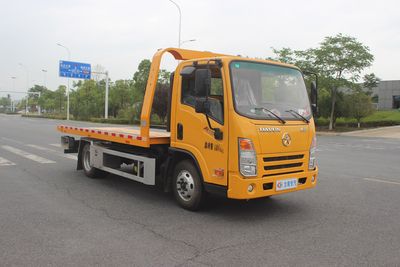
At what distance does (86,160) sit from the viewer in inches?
349

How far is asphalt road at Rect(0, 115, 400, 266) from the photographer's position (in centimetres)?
408

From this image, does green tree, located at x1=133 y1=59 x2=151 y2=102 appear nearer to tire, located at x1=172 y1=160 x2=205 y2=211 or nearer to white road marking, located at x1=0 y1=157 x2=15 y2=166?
white road marking, located at x1=0 y1=157 x2=15 y2=166

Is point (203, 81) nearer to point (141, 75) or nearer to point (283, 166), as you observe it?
point (283, 166)

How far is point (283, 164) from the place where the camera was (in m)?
5.54

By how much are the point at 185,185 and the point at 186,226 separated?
0.92 m

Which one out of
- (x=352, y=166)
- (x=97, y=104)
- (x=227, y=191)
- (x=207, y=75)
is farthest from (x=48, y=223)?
(x=97, y=104)

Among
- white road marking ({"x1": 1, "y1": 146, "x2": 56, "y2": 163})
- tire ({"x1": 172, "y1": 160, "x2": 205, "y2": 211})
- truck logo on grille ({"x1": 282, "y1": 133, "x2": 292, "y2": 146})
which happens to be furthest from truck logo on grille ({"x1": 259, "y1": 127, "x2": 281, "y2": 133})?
white road marking ({"x1": 1, "y1": 146, "x2": 56, "y2": 163})

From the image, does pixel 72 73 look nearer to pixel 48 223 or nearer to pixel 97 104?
pixel 97 104

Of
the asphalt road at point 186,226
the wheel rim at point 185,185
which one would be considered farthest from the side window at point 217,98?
the asphalt road at point 186,226

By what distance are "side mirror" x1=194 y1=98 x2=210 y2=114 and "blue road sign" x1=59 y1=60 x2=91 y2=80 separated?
43950 millimetres

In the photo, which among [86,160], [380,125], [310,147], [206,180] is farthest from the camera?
[380,125]

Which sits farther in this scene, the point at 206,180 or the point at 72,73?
the point at 72,73

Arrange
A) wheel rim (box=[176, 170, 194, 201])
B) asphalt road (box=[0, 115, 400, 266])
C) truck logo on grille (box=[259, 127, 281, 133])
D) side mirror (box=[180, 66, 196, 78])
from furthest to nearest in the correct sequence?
wheel rim (box=[176, 170, 194, 201]), side mirror (box=[180, 66, 196, 78]), truck logo on grille (box=[259, 127, 281, 133]), asphalt road (box=[0, 115, 400, 266])

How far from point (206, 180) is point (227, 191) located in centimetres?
40
